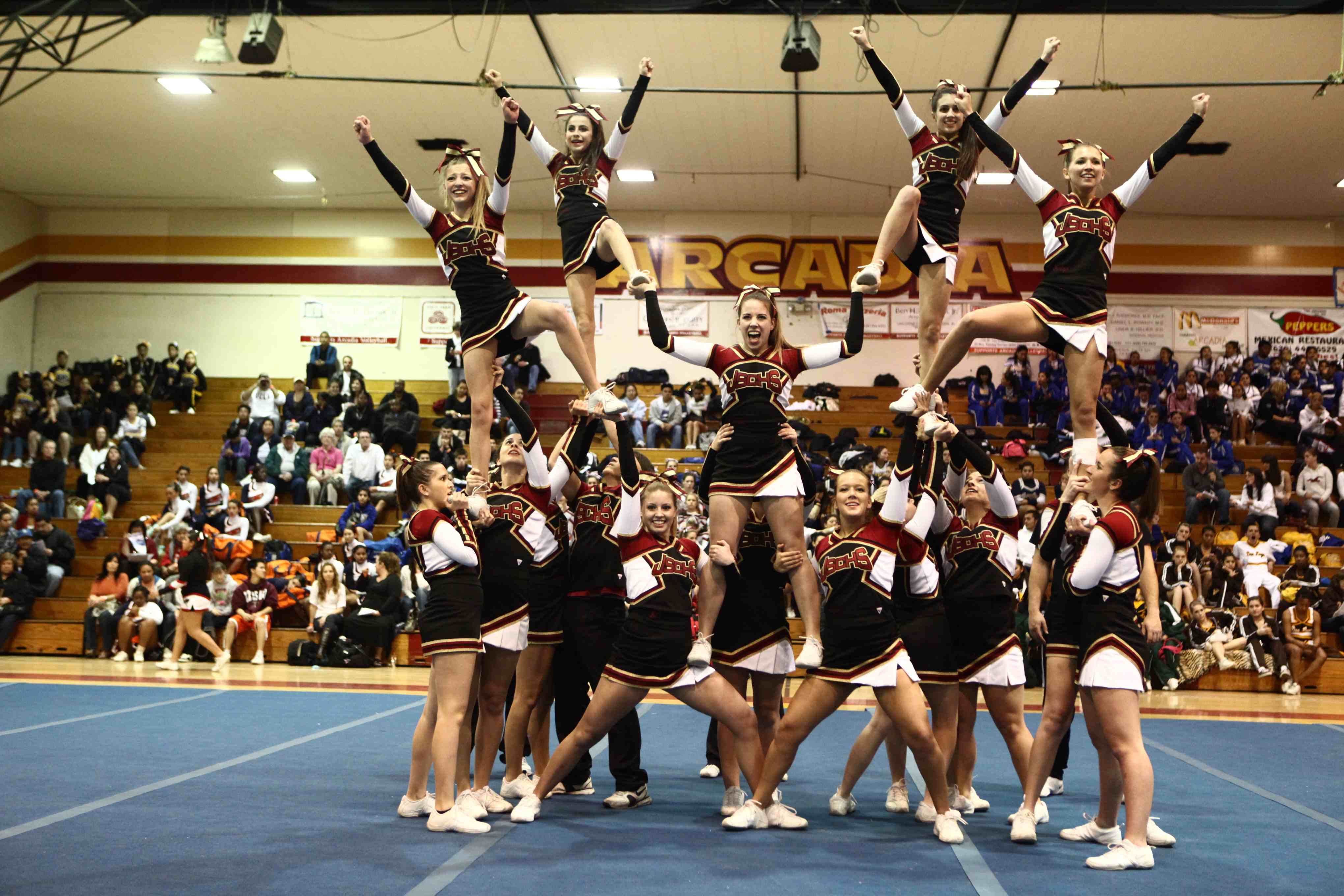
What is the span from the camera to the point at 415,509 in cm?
585

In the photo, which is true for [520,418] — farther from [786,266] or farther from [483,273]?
[786,266]

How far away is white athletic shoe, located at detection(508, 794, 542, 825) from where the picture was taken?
5.34 metres

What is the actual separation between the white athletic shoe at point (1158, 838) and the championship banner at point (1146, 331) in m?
17.0

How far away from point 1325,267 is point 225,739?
68.6 feet

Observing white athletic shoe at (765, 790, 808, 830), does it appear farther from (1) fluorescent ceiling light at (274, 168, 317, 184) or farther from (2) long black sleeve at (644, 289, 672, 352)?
(1) fluorescent ceiling light at (274, 168, 317, 184)

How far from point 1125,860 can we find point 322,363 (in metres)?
18.0

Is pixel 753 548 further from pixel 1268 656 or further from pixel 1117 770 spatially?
pixel 1268 656

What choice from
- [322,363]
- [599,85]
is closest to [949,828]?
[599,85]

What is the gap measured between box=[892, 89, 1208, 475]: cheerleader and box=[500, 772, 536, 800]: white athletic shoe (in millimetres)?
2831

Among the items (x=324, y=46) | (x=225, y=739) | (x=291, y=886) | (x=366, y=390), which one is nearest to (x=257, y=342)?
(x=366, y=390)

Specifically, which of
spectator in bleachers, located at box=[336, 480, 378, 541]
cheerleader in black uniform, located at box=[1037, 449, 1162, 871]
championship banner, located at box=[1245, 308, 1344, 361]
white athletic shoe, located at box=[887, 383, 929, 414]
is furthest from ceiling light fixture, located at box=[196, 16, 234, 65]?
championship banner, located at box=[1245, 308, 1344, 361]

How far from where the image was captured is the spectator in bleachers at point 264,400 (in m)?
19.0

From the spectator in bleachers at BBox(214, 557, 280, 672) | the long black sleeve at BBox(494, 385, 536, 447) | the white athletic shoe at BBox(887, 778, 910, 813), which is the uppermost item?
the long black sleeve at BBox(494, 385, 536, 447)

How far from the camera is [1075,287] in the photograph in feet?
18.3
